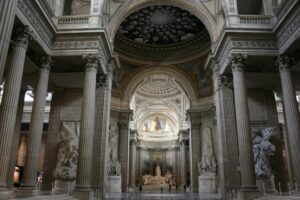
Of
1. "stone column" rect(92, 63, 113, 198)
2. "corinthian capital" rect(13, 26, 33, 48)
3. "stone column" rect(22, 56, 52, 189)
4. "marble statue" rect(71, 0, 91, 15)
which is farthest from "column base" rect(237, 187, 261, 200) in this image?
"marble statue" rect(71, 0, 91, 15)

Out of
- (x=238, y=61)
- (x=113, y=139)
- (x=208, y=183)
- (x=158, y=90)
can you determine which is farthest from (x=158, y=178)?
(x=238, y=61)

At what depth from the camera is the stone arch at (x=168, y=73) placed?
24750mm

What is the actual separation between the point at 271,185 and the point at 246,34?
22.9 ft

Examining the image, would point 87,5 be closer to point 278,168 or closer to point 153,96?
point 278,168

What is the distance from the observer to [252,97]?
14508 millimetres

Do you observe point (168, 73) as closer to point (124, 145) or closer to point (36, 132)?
point (124, 145)

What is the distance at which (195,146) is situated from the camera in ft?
76.5

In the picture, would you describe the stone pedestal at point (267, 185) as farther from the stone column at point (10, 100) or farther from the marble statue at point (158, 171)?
the marble statue at point (158, 171)

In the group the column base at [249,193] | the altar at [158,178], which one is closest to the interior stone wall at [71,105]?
the column base at [249,193]

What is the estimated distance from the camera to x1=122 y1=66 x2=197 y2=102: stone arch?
24.8 metres

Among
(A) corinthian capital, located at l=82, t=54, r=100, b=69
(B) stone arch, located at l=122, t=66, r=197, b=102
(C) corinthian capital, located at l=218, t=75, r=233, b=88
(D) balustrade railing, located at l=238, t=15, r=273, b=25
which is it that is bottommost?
(C) corinthian capital, located at l=218, t=75, r=233, b=88

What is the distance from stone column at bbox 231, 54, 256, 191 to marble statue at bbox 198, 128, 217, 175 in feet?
33.7

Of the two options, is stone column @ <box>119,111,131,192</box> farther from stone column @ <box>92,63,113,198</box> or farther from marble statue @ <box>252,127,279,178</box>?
marble statue @ <box>252,127,279,178</box>

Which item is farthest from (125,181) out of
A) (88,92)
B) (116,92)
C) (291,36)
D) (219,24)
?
(291,36)
